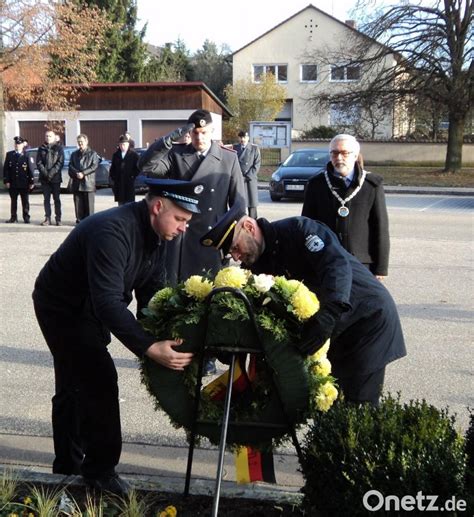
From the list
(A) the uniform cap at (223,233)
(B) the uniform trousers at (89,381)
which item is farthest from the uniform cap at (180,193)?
(B) the uniform trousers at (89,381)

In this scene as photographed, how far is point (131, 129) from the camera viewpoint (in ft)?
130

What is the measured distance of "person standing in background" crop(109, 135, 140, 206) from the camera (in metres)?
13.8

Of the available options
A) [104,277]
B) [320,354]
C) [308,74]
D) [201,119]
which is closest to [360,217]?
[201,119]

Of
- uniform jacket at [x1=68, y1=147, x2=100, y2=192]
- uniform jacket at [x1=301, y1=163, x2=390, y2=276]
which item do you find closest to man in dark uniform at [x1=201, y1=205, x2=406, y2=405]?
uniform jacket at [x1=301, y1=163, x2=390, y2=276]

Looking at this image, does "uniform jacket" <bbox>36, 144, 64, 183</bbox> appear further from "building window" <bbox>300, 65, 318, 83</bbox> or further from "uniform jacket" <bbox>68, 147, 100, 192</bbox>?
"building window" <bbox>300, 65, 318, 83</bbox>

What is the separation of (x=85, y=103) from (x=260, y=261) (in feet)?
126

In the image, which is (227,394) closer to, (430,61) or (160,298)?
(160,298)

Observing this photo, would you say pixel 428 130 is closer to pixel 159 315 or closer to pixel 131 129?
pixel 131 129

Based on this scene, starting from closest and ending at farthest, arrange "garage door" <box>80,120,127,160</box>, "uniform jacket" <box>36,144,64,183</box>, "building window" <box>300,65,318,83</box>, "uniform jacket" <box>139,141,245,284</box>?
"uniform jacket" <box>139,141,245,284</box> → "uniform jacket" <box>36,144,64,183</box> → "garage door" <box>80,120,127,160</box> → "building window" <box>300,65,318,83</box>

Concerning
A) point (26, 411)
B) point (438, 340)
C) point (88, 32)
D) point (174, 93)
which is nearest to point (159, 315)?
point (26, 411)

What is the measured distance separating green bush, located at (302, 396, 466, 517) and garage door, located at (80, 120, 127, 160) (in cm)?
3805

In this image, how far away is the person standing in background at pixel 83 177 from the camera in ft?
47.8

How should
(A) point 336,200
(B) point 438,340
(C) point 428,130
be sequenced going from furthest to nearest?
(C) point 428,130 → (B) point 438,340 → (A) point 336,200

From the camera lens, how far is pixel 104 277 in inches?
126
